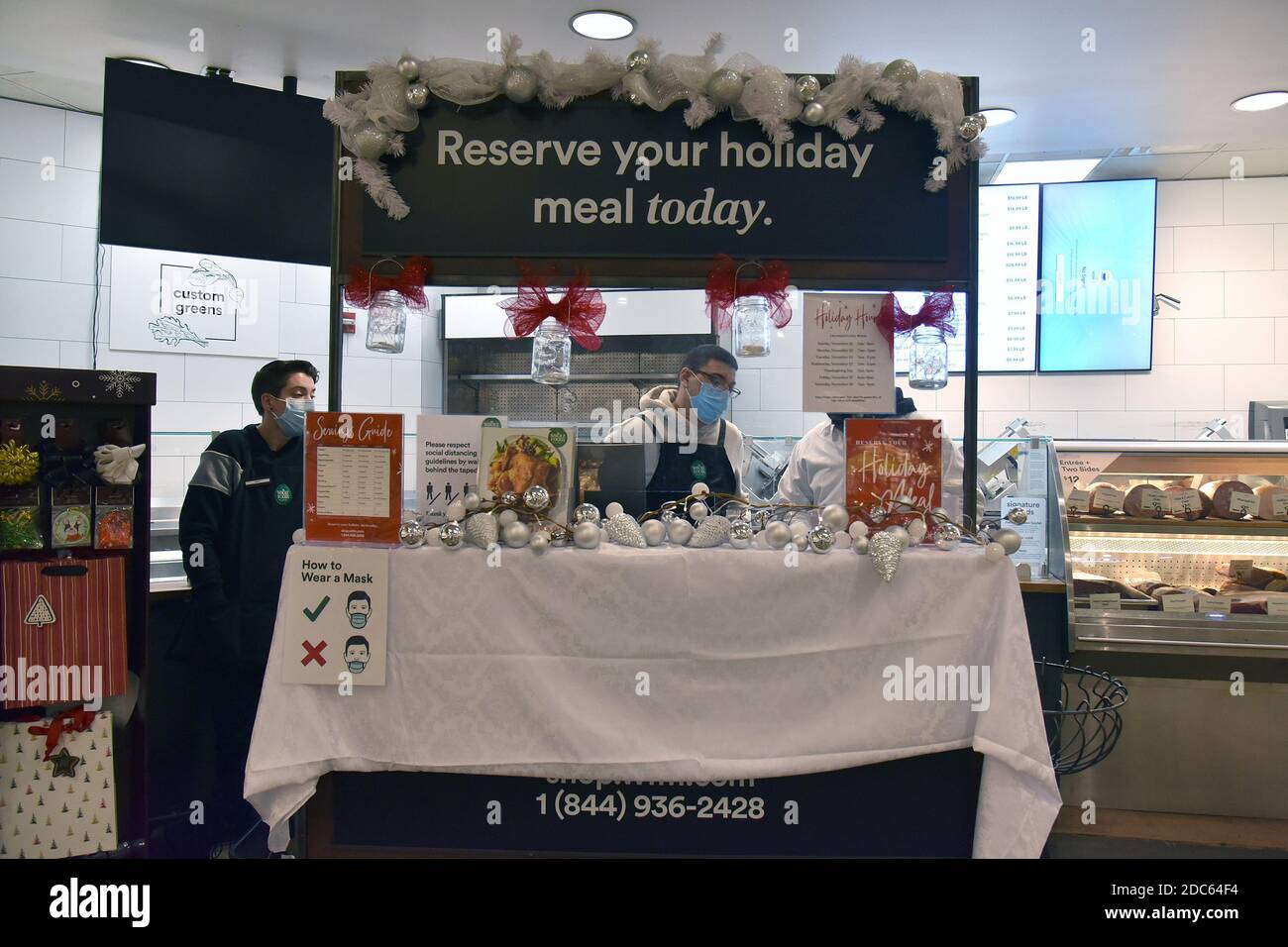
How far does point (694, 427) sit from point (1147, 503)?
1743 mm

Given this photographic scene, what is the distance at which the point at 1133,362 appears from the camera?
5.15 m

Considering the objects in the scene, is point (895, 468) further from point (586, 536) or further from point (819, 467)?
point (819, 467)

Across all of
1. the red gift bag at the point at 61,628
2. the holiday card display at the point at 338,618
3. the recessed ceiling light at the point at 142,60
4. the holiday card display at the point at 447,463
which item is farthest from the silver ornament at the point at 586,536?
the recessed ceiling light at the point at 142,60

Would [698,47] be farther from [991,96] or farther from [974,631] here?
[974,631]

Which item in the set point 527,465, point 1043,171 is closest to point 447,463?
point 527,465

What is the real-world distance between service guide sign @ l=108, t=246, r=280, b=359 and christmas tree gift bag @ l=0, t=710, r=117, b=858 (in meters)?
2.81

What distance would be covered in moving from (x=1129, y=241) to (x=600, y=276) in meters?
4.59

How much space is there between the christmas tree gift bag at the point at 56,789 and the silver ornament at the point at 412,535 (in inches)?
54.0

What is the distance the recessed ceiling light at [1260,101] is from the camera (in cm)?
392

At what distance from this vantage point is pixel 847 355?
190cm

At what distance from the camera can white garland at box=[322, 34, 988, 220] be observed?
72.1 inches

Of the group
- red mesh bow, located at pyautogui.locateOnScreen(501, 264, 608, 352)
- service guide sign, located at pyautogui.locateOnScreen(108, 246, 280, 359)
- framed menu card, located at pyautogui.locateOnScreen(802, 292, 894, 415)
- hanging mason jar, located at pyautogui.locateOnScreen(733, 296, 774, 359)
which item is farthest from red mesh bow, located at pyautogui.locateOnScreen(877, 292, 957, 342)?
service guide sign, located at pyautogui.locateOnScreen(108, 246, 280, 359)

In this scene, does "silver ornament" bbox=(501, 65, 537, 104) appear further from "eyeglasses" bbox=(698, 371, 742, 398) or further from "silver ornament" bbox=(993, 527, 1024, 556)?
"silver ornament" bbox=(993, 527, 1024, 556)
